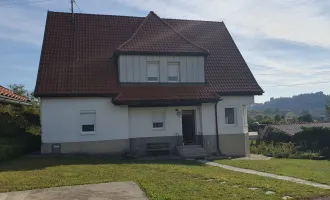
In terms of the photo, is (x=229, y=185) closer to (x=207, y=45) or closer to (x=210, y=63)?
(x=210, y=63)

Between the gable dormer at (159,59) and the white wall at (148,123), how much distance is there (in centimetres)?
192

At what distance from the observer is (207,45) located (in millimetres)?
24672

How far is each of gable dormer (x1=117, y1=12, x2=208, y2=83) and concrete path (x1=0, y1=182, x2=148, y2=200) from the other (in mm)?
11390

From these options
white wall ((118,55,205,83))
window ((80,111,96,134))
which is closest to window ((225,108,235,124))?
white wall ((118,55,205,83))

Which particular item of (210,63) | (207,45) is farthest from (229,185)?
(207,45)

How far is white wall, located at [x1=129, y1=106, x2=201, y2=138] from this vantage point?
66.8ft

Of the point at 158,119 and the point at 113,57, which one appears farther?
the point at 113,57

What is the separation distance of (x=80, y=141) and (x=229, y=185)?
1124 cm

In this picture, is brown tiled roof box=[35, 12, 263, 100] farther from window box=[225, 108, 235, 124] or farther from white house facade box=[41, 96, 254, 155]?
window box=[225, 108, 235, 124]

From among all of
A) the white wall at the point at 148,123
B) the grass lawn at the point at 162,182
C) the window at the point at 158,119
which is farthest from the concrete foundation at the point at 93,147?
the grass lawn at the point at 162,182

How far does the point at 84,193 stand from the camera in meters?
9.17

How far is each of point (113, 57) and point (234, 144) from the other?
965 cm

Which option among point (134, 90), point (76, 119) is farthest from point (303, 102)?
point (76, 119)

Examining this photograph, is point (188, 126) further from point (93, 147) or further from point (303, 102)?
point (303, 102)
